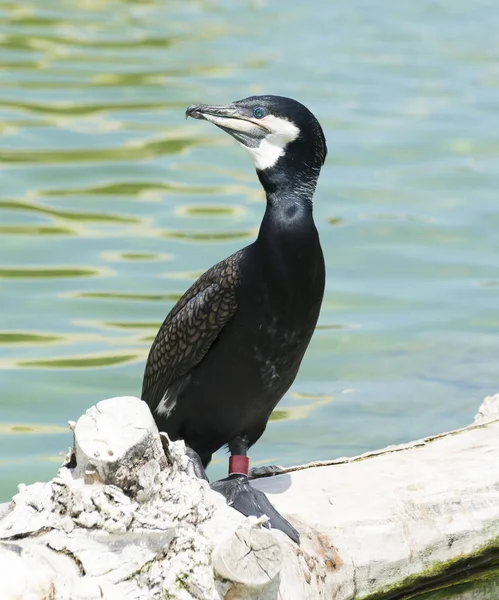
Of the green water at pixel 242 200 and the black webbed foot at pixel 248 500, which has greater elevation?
the green water at pixel 242 200

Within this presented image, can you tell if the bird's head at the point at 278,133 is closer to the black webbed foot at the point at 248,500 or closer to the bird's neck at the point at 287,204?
the bird's neck at the point at 287,204

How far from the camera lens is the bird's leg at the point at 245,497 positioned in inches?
167

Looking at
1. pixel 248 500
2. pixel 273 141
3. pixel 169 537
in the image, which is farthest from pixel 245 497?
pixel 273 141

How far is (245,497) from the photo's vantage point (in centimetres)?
454

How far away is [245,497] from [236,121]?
1.24 metres

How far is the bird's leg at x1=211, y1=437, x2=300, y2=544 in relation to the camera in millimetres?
4246

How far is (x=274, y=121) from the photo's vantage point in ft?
15.7

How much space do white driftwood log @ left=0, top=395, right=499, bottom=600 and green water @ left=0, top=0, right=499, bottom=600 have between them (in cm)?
234

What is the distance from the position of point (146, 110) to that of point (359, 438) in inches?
241

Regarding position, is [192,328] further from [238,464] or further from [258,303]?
[238,464]

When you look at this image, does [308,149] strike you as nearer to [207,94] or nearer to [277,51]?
[207,94]

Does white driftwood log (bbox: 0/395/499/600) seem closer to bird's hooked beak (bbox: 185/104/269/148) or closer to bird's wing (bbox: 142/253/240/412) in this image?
bird's wing (bbox: 142/253/240/412)

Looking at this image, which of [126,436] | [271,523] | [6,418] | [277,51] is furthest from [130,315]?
[277,51]

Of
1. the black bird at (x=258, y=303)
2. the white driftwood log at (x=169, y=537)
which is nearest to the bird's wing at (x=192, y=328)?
the black bird at (x=258, y=303)
